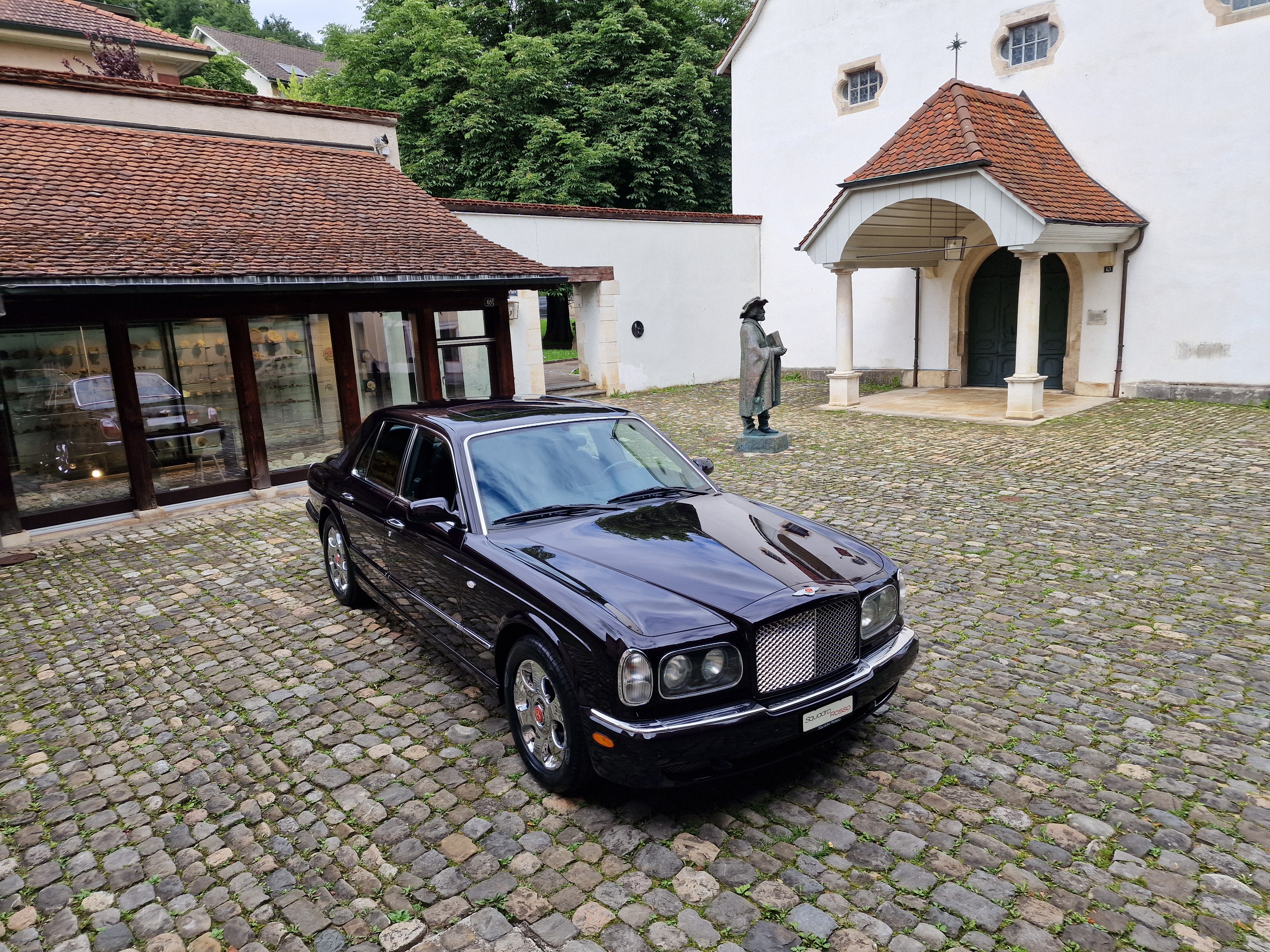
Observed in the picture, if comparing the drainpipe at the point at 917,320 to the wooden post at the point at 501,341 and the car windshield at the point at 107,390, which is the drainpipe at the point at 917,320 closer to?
the wooden post at the point at 501,341

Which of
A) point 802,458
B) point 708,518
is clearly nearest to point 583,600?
point 708,518

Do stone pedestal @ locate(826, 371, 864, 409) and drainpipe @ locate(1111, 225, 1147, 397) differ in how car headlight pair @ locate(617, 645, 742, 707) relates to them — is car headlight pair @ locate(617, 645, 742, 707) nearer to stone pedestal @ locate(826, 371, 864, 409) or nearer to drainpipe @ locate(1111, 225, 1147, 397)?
stone pedestal @ locate(826, 371, 864, 409)

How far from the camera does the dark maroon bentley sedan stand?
342 cm

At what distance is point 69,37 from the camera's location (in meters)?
19.1

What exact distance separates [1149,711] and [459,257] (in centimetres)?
1031

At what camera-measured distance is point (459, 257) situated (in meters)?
12.1

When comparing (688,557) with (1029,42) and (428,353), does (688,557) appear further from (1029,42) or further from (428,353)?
(1029,42)

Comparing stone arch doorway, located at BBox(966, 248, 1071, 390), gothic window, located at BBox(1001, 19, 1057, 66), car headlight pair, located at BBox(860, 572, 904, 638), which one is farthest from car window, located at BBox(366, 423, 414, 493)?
gothic window, located at BBox(1001, 19, 1057, 66)

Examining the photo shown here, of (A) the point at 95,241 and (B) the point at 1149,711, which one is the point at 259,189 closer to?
(A) the point at 95,241

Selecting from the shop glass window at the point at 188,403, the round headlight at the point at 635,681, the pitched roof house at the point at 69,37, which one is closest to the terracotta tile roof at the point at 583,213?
the shop glass window at the point at 188,403

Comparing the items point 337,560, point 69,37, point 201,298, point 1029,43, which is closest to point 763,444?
point 337,560

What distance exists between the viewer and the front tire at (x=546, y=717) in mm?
3631

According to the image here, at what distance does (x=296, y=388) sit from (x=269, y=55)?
175 ft

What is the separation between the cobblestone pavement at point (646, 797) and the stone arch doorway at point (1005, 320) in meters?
11.3
